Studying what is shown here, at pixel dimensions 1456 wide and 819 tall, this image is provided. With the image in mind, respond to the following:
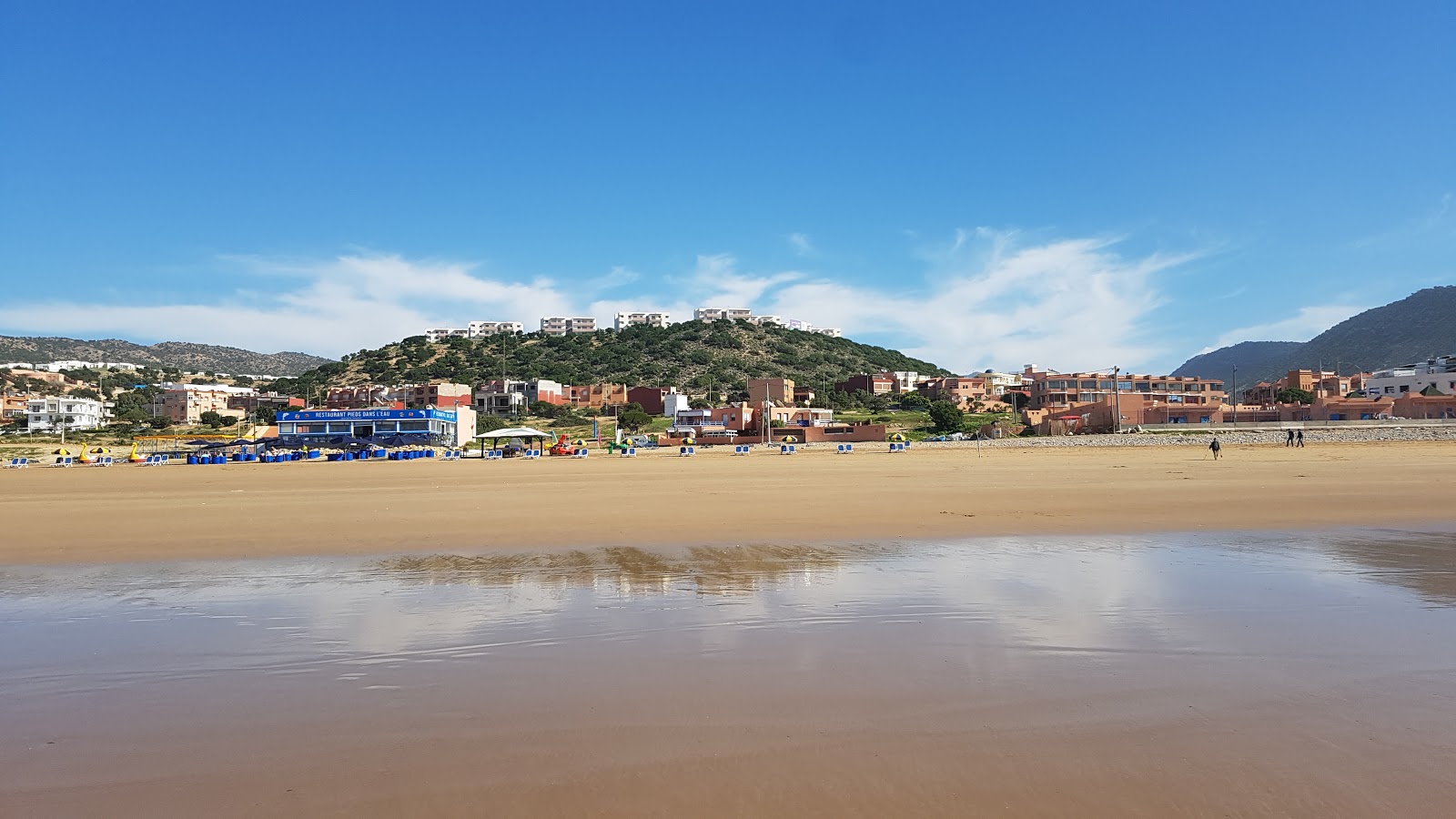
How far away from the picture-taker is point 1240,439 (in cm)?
5194

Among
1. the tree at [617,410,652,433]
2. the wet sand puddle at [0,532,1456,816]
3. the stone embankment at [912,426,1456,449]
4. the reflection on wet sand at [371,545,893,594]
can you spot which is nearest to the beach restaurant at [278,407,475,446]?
the tree at [617,410,652,433]

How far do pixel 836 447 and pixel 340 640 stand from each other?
48.7 meters

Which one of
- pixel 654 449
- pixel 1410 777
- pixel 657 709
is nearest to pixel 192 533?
pixel 657 709

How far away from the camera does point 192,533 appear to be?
1344 cm

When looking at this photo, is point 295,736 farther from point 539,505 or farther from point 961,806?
point 539,505

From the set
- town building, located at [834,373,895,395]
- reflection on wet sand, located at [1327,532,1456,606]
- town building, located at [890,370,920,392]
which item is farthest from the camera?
town building, located at [890,370,920,392]

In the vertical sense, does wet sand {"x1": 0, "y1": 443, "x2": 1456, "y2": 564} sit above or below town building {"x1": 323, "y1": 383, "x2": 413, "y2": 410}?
below

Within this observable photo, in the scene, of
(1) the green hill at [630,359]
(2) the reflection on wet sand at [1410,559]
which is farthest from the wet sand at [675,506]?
(1) the green hill at [630,359]

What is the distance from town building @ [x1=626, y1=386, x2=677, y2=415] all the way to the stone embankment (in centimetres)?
5532

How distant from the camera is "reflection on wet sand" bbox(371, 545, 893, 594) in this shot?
8.83 meters

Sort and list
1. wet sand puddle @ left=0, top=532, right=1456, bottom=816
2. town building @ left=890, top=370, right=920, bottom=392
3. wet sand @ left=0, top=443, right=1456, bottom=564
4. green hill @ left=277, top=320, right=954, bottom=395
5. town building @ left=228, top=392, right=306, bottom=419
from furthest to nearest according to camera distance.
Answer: green hill @ left=277, top=320, right=954, bottom=395 < town building @ left=890, top=370, right=920, bottom=392 < town building @ left=228, top=392, right=306, bottom=419 < wet sand @ left=0, top=443, right=1456, bottom=564 < wet sand puddle @ left=0, top=532, right=1456, bottom=816

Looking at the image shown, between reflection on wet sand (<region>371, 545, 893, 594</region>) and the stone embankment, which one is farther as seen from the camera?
the stone embankment

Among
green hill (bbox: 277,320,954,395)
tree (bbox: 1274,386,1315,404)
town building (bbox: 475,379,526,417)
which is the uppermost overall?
green hill (bbox: 277,320,954,395)

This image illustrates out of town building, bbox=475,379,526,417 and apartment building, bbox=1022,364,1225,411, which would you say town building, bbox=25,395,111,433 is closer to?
town building, bbox=475,379,526,417
